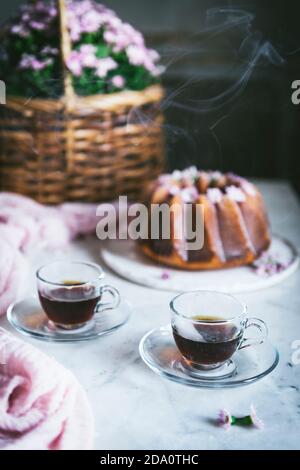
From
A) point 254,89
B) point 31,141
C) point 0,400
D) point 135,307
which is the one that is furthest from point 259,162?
point 0,400

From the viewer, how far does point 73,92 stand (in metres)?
1.44

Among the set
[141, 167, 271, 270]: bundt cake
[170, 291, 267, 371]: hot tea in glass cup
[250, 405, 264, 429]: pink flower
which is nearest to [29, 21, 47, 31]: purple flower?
[141, 167, 271, 270]: bundt cake

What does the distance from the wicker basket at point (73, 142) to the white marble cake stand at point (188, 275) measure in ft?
0.68

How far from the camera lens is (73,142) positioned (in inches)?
57.0

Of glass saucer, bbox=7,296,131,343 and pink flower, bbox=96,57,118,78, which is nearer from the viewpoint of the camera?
glass saucer, bbox=7,296,131,343

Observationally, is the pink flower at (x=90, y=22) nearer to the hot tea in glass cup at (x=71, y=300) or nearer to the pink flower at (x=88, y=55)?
the pink flower at (x=88, y=55)

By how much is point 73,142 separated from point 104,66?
0.18m

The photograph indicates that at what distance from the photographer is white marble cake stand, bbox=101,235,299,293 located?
1208 millimetres

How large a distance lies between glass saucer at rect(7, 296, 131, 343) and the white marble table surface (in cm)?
1

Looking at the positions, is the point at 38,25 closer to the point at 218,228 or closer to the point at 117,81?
the point at 117,81

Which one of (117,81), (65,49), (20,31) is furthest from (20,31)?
A: (117,81)

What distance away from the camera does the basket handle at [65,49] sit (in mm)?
1416

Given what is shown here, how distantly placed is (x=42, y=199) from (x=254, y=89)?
0.98 metres

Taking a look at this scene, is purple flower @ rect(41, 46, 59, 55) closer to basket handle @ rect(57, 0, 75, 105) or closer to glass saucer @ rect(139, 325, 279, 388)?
basket handle @ rect(57, 0, 75, 105)
